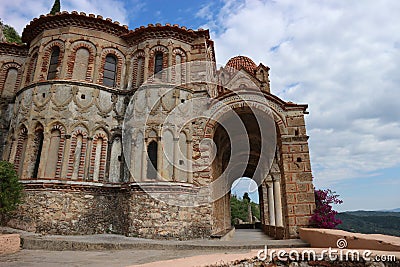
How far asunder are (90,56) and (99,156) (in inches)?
200

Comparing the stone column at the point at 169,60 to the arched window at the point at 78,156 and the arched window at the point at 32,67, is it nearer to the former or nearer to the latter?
the arched window at the point at 78,156

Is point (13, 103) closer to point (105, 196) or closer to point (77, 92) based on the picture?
point (77, 92)

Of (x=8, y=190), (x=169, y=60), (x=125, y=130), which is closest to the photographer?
(x=8, y=190)

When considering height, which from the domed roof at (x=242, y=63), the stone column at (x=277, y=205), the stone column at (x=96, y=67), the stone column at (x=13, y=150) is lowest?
the stone column at (x=277, y=205)

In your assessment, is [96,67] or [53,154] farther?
[96,67]

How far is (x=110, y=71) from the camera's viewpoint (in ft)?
Answer: 45.9

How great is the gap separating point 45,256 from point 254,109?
9.76 meters

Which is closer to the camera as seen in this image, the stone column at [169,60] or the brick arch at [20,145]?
the brick arch at [20,145]

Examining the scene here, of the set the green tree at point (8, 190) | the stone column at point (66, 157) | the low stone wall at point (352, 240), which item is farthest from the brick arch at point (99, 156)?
the low stone wall at point (352, 240)

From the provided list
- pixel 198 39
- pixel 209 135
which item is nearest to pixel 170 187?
pixel 209 135

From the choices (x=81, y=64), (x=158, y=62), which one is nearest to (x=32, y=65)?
(x=81, y=64)

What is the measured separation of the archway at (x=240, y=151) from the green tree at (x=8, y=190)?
782 centimetres

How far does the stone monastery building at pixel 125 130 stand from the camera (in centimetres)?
1106

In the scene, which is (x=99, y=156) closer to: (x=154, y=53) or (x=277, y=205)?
(x=154, y=53)
